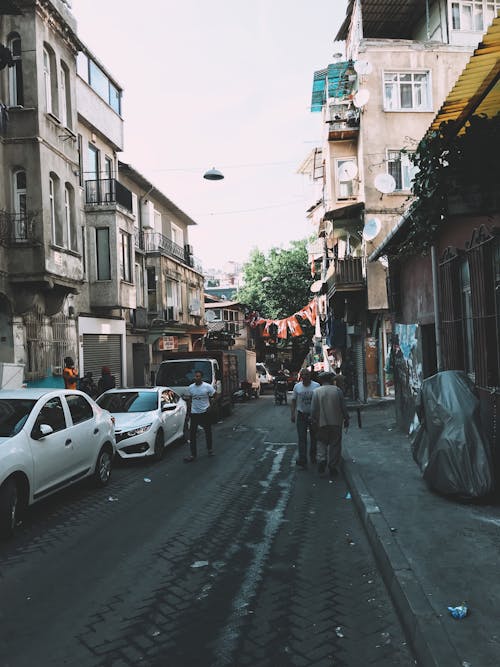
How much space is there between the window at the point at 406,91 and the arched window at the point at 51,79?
1202 cm

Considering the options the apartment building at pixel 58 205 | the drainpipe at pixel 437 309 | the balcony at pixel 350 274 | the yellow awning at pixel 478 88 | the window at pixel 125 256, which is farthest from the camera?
the window at pixel 125 256

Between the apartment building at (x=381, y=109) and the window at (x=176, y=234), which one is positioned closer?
the apartment building at (x=381, y=109)

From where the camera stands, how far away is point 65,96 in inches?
731

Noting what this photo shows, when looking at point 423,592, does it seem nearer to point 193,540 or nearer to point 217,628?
point 217,628

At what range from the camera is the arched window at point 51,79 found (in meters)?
17.3

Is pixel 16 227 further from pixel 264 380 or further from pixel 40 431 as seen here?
pixel 264 380

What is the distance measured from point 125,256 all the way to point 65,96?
23.6 ft

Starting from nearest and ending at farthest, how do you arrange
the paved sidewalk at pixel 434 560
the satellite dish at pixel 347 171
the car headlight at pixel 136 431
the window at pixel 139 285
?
the paved sidewalk at pixel 434 560 → the car headlight at pixel 136 431 → the satellite dish at pixel 347 171 → the window at pixel 139 285

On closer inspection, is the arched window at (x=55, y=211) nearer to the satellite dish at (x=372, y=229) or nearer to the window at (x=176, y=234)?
the satellite dish at (x=372, y=229)

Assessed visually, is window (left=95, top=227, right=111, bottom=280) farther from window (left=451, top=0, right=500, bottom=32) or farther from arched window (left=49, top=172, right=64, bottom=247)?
window (left=451, top=0, right=500, bottom=32)

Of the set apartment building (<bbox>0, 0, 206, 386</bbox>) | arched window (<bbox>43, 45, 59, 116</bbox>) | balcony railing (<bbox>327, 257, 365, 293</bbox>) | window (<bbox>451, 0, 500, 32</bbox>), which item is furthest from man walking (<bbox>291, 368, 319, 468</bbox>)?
window (<bbox>451, 0, 500, 32</bbox>)

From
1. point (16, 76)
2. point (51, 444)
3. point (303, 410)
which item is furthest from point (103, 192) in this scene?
point (51, 444)

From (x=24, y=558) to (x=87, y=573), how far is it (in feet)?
3.00

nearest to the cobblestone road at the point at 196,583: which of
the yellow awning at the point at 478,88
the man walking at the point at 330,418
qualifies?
the man walking at the point at 330,418
